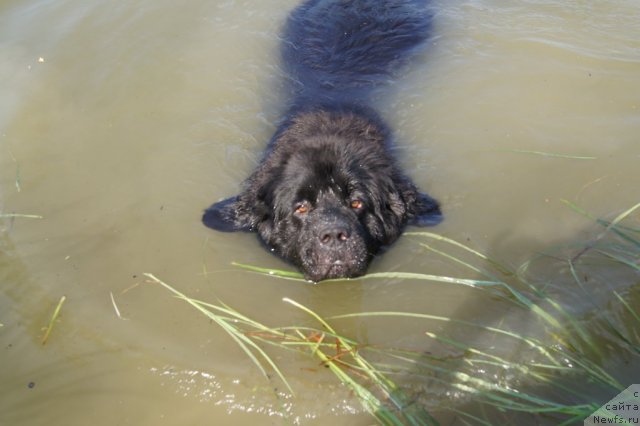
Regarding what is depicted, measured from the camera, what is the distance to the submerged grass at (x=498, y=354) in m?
3.32

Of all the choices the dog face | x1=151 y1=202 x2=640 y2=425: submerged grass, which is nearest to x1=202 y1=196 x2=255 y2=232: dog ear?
the dog face

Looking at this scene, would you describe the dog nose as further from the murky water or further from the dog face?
the murky water

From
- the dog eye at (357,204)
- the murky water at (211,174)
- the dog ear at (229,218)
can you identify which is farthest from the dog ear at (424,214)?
the dog ear at (229,218)

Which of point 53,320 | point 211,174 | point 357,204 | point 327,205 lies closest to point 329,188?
point 327,205

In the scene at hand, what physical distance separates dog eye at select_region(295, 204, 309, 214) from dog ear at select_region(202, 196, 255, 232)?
0.51 meters

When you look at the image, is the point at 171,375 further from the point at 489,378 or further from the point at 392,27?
the point at 392,27

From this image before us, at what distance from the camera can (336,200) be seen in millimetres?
4547

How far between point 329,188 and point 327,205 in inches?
5.7

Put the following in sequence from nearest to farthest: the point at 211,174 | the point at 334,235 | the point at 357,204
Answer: the point at 334,235 → the point at 357,204 → the point at 211,174

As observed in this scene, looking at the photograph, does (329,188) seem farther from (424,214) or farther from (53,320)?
(53,320)

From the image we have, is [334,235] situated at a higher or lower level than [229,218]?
higher

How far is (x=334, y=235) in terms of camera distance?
14.0 ft

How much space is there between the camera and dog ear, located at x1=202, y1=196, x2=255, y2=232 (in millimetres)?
4938

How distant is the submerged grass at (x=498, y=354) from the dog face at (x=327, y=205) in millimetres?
267
